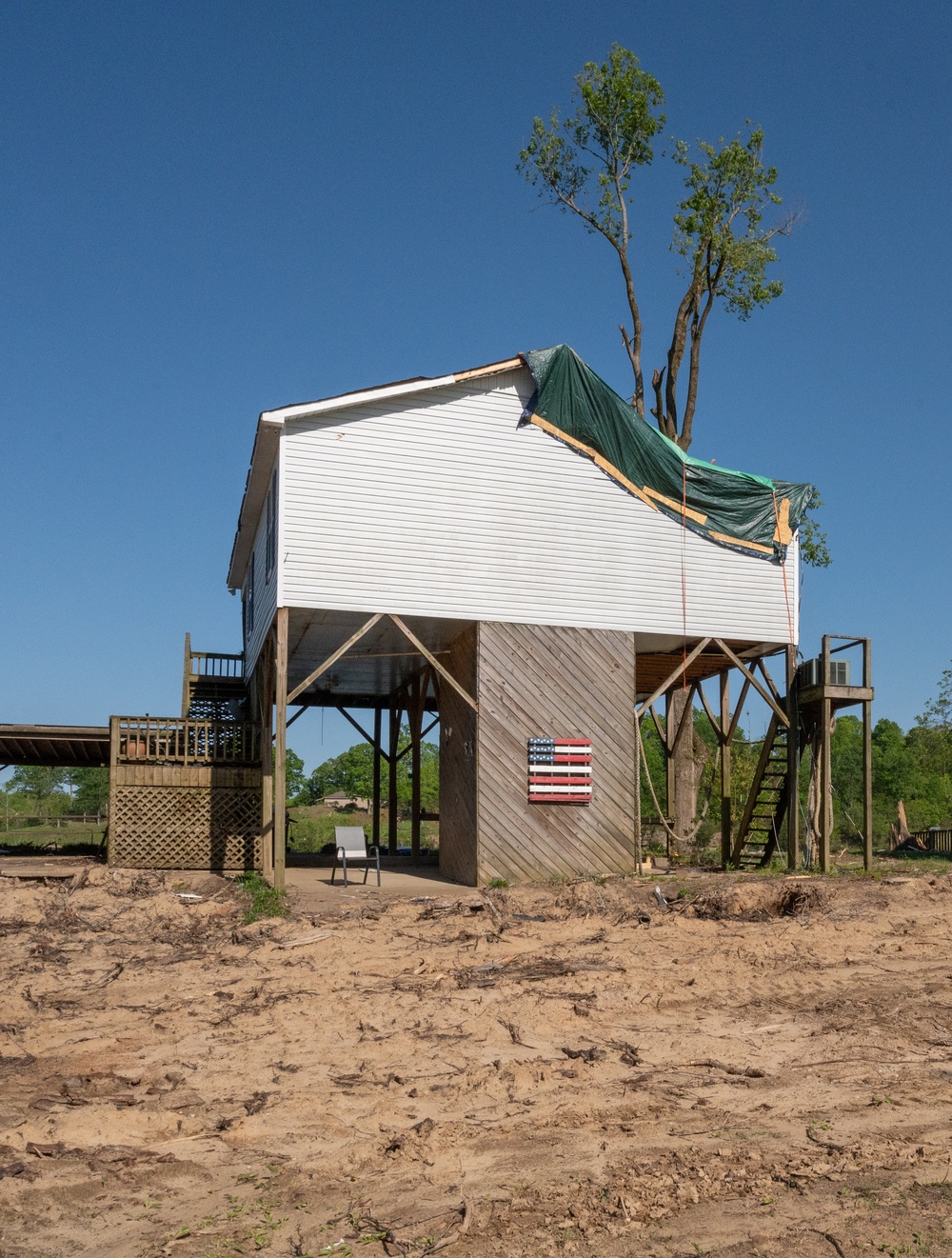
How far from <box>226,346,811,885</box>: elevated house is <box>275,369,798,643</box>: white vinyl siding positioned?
3 centimetres

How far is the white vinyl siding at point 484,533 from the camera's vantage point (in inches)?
647

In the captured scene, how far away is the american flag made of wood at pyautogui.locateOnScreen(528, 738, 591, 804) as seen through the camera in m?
17.5

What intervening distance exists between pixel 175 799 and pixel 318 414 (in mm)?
6715

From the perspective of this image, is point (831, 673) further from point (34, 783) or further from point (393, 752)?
point (34, 783)

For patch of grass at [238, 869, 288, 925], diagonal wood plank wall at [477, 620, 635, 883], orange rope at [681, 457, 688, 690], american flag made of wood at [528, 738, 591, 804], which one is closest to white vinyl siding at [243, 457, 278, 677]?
diagonal wood plank wall at [477, 620, 635, 883]

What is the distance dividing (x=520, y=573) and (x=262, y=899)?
6.30 metres

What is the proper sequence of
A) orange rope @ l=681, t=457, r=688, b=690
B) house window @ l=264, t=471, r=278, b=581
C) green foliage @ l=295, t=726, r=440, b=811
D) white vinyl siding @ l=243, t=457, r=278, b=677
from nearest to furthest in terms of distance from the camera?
house window @ l=264, t=471, r=278, b=581 → white vinyl siding @ l=243, t=457, r=278, b=677 → orange rope @ l=681, t=457, r=688, b=690 → green foliage @ l=295, t=726, r=440, b=811

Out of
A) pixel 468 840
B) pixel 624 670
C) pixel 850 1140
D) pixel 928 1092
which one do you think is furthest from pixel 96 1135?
pixel 624 670

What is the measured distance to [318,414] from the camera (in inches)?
648

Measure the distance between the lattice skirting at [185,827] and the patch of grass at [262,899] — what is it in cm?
132

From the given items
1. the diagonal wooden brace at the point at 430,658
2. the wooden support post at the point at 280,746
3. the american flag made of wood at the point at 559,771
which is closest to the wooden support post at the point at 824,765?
the american flag made of wood at the point at 559,771

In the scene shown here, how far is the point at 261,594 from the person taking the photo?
19406 millimetres

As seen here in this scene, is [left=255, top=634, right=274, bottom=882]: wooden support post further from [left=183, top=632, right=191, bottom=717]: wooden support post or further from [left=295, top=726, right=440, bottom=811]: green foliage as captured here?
[left=295, top=726, right=440, bottom=811]: green foliage

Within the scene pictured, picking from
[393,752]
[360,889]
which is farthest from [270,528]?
[393,752]
